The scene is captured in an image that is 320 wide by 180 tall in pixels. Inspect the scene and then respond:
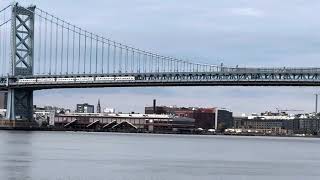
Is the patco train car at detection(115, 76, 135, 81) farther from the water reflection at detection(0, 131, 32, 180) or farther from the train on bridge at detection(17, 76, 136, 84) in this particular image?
the water reflection at detection(0, 131, 32, 180)

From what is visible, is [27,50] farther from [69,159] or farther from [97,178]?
[97,178]

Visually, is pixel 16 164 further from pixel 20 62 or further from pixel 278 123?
pixel 278 123

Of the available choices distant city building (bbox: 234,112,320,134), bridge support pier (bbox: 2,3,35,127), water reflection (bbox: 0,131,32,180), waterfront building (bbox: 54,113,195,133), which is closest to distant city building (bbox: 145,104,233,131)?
distant city building (bbox: 234,112,320,134)

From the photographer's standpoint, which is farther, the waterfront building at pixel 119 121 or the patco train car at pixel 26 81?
the waterfront building at pixel 119 121

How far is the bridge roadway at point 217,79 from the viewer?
7262 centimetres

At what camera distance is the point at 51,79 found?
8012cm

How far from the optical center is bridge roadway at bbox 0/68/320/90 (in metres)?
72.6

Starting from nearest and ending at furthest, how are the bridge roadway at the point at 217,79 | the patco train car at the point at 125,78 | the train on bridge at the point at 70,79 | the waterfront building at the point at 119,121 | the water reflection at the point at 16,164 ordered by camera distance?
1. the water reflection at the point at 16,164
2. the bridge roadway at the point at 217,79
3. the patco train car at the point at 125,78
4. the train on bridge at the point at 70,79
5. the waterfront building at the point at 119,121

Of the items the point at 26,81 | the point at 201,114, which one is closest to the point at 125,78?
the point at 26,81

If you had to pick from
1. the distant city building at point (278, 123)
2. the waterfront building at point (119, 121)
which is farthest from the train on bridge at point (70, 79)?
the distant city building at point (278, 123)

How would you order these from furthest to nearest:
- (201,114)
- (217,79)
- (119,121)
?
(201,114), (119,121), (217,79)

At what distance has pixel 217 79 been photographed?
2955 inches

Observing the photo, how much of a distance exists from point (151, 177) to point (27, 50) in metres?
58.4

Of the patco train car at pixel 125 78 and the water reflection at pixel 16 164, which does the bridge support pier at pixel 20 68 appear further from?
the water reflection at pixel 16 164
